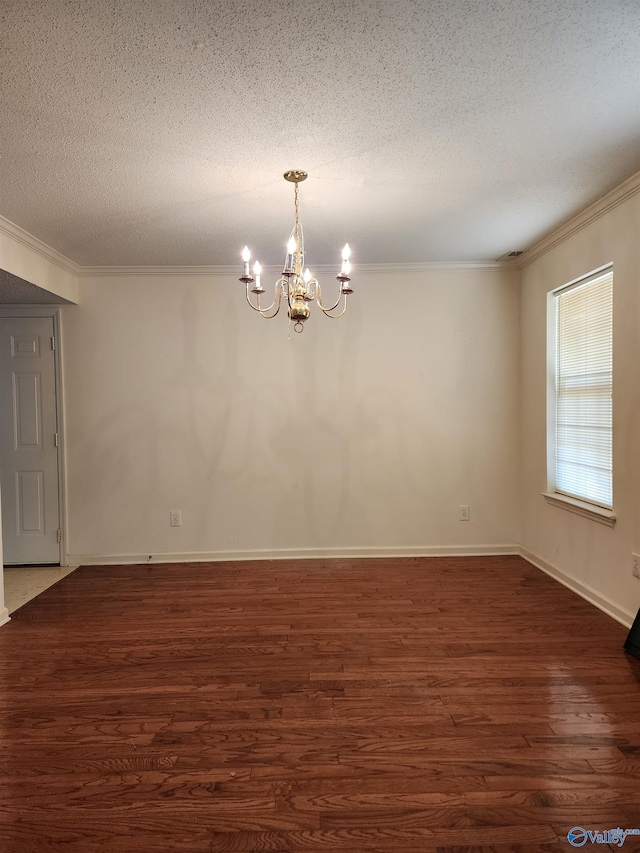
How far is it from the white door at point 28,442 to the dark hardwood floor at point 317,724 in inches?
40.9

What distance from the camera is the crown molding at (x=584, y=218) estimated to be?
2.73 m

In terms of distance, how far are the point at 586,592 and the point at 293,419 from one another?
101 inches

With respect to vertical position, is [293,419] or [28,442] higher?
[293,419]

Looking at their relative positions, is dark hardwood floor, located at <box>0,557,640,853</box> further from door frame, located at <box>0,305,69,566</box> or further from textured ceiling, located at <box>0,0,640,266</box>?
textured ceiling, located at <box>0,0,640,266</box>

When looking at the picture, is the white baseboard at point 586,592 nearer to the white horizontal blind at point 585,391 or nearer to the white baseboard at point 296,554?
the white baseboard at point 296,554

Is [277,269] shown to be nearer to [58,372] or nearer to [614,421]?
[58,372]

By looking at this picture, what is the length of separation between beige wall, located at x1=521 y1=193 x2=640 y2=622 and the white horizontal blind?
0.13 m

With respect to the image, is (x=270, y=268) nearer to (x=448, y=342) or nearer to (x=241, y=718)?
(x=448, y=342)

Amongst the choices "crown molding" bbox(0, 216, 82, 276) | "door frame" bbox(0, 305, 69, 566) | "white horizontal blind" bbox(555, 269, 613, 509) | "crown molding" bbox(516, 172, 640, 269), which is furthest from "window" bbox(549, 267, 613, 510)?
"door frame" bbox(0, 305, 69, 566)

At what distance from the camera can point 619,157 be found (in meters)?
2.45

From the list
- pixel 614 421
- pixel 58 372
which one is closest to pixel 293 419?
pixel 58 372

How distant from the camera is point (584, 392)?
340cm

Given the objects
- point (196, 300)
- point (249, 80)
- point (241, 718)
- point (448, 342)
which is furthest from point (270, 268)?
point (241, 718)

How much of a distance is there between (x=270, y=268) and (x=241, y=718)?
340 centimetres
